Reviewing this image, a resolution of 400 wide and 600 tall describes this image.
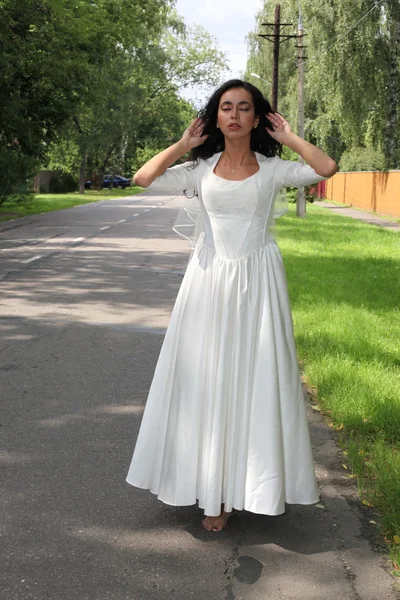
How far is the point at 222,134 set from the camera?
373 centimetres

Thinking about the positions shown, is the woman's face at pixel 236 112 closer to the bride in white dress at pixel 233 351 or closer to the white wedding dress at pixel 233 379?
the bride in white dress at pixel 233 351

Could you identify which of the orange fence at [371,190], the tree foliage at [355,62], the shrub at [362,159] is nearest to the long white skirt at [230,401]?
the tree foliage at [355,62]

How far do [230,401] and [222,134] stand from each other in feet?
3.83

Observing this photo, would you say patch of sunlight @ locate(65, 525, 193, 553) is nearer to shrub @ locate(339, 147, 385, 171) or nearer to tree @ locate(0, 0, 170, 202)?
tree @ locate(0, 0, 170, 202)

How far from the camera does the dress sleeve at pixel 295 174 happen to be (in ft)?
11.6

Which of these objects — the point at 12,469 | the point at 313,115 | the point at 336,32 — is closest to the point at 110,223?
the point at 336,32

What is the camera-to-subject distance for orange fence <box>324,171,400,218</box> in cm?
3609

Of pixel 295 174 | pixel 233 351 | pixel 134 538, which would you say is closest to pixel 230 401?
pixel 233 351

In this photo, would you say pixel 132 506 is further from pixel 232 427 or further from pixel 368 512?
pixel 368 512

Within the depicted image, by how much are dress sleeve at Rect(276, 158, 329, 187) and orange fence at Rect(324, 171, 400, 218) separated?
32.5 metres

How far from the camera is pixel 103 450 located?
474 cm

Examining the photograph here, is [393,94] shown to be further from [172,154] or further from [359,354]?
[172,154]

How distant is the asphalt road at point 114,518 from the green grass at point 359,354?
15cm

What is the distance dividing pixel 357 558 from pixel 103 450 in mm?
1791
